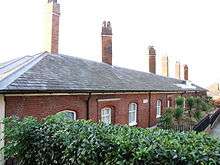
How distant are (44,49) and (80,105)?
16.4ft

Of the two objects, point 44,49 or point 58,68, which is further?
point 44,49

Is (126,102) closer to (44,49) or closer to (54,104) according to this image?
(44,49)

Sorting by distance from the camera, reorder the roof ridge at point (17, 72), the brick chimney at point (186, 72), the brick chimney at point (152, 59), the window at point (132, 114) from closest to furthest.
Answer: the roof ridge at point (17, 72) < the window at point (132, 114) < the brick chimney at point (152, 59) < the brick chimney at point (186, 72)

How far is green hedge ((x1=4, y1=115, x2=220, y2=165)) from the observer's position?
207 inches

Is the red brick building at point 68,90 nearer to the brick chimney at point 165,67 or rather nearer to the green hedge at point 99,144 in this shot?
the green hedge at point 99,144

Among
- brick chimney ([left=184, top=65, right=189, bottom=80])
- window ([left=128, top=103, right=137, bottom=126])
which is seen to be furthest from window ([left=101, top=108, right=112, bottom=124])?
brick chimney ([left=184, top=65, right=189, bottom=80])

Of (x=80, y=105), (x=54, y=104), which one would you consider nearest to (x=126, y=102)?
(x=80, y=105)

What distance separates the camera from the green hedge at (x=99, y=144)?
207 inches

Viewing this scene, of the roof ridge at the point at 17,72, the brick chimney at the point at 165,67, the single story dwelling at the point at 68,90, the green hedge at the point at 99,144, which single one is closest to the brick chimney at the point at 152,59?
the brick chimney at the point at 165,67

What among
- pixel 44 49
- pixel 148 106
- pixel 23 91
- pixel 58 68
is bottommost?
pixel 148 106

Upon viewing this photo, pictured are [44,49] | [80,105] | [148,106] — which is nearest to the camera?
[80,105]

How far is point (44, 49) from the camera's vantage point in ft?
54.8

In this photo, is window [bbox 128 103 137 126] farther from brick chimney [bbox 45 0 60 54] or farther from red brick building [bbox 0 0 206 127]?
brick chimney [bbox 45 0 60 54]

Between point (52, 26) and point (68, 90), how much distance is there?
573cm
